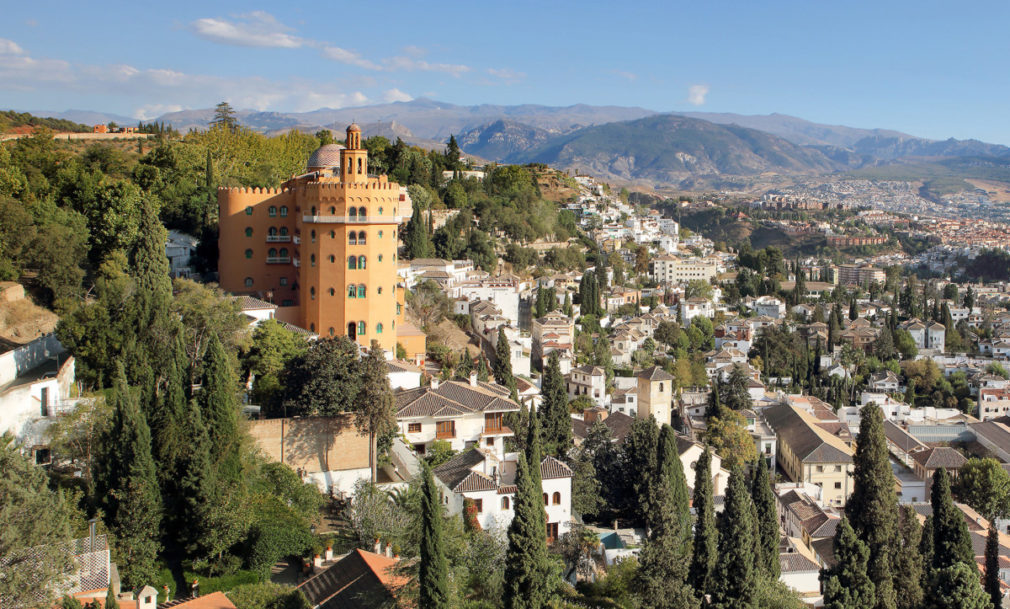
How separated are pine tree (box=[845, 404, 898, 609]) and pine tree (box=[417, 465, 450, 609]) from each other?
36.8 ft

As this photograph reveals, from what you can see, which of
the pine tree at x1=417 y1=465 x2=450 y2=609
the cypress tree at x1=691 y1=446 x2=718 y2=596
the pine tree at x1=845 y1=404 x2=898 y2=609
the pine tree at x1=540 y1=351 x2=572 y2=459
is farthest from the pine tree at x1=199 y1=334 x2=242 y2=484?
the pine tree at x1=845 y1=404 x2=898 y2=609

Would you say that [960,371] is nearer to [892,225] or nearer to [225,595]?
[225,595]

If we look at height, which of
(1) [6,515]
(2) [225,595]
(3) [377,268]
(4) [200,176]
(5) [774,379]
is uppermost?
(4) [200,176]

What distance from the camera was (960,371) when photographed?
61250 mm

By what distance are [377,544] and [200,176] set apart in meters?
23.1

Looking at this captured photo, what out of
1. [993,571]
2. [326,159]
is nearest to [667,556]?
[993,571]

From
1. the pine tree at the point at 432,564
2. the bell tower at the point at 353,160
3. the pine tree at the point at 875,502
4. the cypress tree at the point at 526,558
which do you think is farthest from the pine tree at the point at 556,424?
the pine tree at the point at 432,564

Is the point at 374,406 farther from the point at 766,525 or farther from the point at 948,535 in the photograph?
the point at 948,535

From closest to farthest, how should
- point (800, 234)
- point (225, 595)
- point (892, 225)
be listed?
point (225, 595) < point (800, 234) < point (892, 225)

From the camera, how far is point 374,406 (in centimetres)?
2106

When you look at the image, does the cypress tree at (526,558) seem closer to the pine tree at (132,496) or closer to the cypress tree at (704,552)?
the cypress tree at (704,552)

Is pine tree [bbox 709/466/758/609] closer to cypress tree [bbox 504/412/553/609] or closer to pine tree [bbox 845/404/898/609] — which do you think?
pine tree [bbox 845/404/898/609]

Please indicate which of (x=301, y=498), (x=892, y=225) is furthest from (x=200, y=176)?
(x=892, y=225)

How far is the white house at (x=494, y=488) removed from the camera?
20438 millimetres
